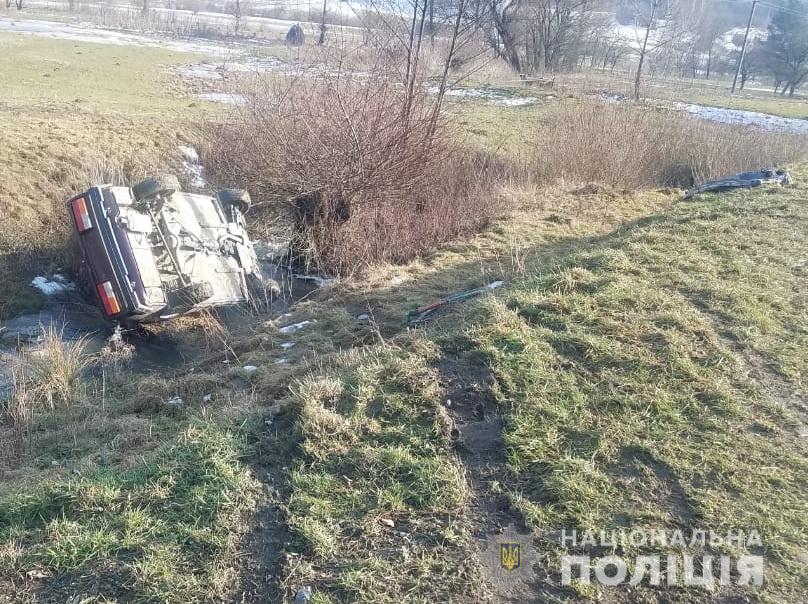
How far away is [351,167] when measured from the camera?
30.4 feet

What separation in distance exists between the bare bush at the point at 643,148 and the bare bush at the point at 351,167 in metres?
3.37

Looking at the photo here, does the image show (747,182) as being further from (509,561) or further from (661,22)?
(661,22)

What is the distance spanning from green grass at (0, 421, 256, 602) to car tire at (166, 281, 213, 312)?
3.53 metres

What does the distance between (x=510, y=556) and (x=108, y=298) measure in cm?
527

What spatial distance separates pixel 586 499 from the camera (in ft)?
9.75

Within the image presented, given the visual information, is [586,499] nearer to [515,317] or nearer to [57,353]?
[515,317]

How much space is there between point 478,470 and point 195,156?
1090 centimetres

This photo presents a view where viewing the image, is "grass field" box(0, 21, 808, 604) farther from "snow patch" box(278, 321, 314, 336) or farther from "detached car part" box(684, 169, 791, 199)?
"detached car part" box(684, 169, 791, 199)

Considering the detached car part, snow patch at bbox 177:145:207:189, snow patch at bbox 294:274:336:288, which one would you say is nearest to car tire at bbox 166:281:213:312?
snow patch at bbox 294:274:336:288

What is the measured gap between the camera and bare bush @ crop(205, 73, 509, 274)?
912cm

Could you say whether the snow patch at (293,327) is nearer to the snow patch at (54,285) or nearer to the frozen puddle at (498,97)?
the snow patch at (54,285)

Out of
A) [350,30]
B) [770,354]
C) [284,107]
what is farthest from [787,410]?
[350,30]

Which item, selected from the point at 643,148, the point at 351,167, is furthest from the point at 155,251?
the point at 643,148

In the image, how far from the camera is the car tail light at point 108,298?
20.5 feet
